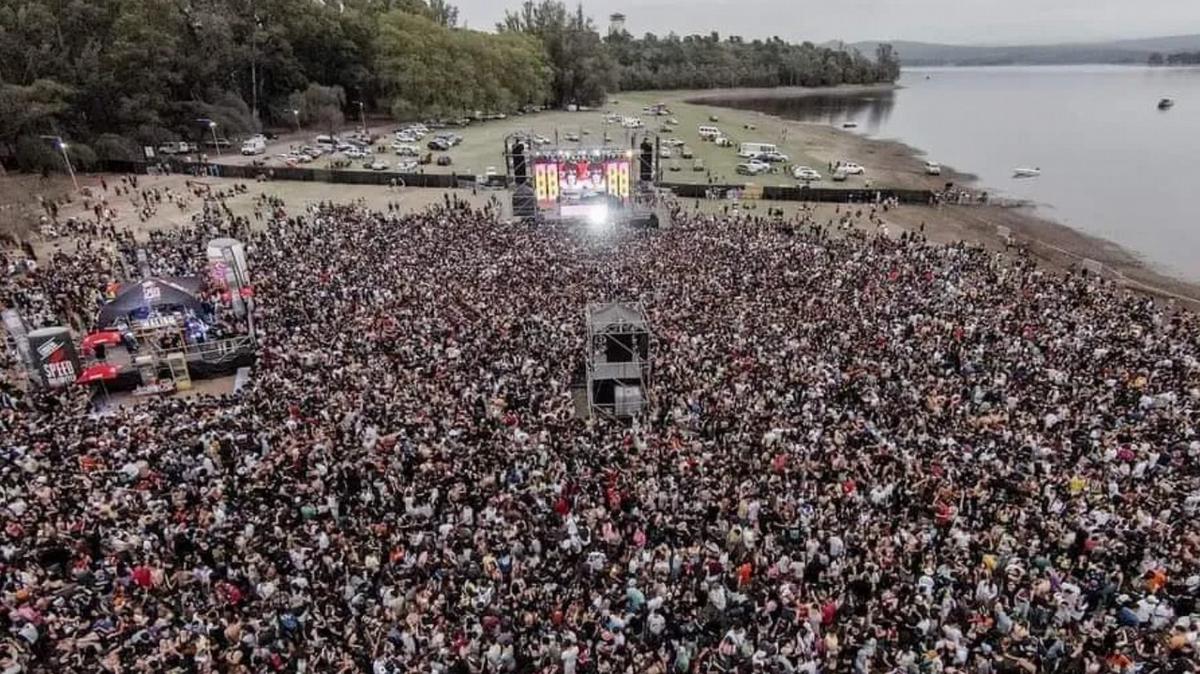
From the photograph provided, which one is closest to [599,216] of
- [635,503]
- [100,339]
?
[100,339]

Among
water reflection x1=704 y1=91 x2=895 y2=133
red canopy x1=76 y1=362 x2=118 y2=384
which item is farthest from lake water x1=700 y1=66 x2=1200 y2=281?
red canopy x1=76 y1=362 x2=118 y2=384

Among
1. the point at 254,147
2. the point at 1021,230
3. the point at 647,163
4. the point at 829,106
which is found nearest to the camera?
the point at 647,163

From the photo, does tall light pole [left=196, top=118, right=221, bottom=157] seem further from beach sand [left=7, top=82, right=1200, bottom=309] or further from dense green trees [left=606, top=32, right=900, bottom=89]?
dense green trees [left=606, top=32, right=900, bottom=89]

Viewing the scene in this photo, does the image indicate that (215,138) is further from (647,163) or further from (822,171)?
(822,171)

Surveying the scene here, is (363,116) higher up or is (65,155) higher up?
(363,116)

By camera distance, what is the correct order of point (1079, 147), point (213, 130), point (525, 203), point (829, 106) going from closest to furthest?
point (525, 203), point (213, 130), point (1079, 147), point (829, 106)

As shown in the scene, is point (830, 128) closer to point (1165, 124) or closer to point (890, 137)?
point (890, 137)
